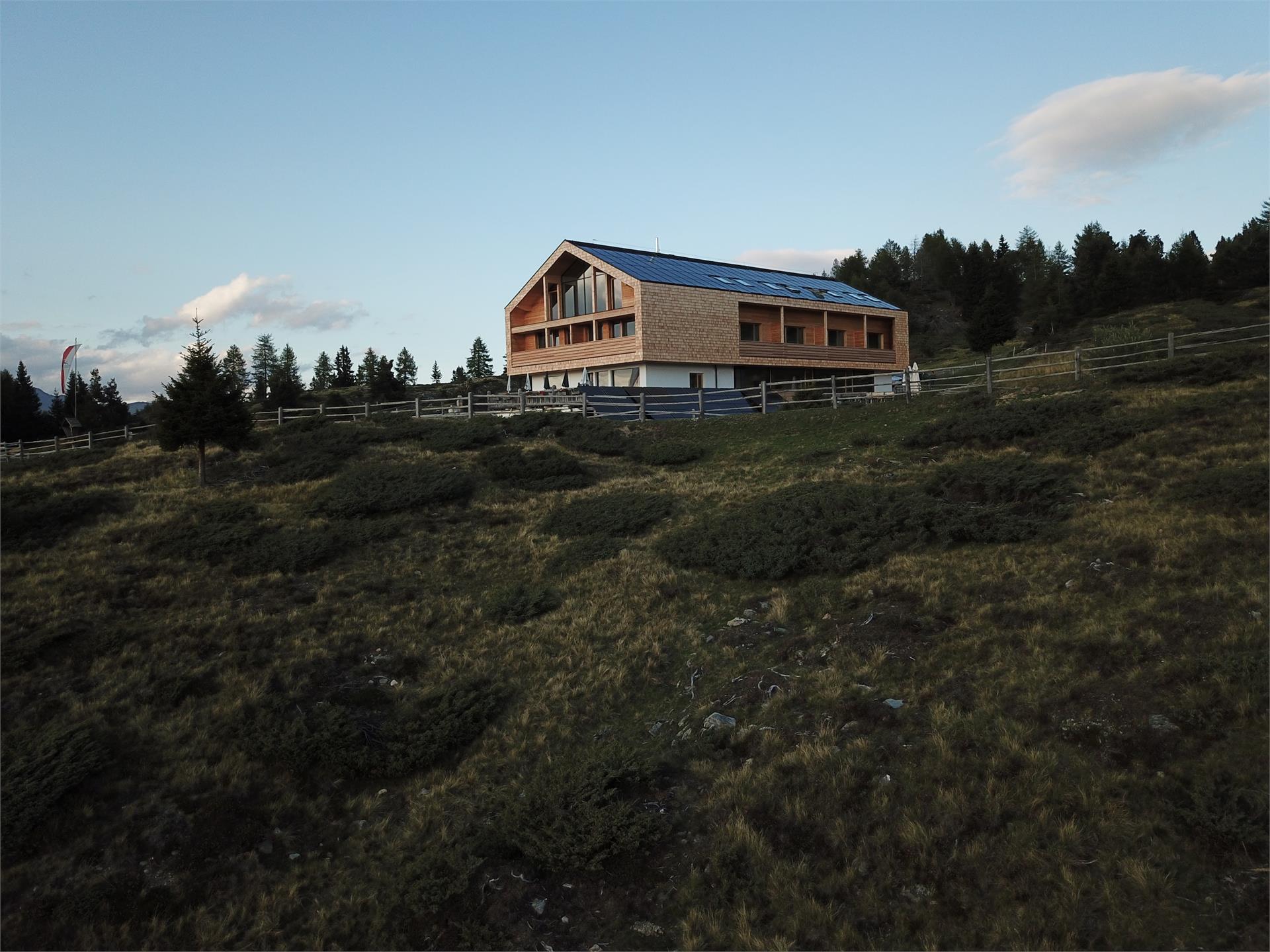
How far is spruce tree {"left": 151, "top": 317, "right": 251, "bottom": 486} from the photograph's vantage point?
943 inches

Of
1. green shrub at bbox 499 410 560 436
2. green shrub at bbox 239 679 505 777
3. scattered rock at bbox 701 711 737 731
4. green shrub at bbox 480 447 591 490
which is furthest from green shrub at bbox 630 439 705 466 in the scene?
scattered rock at bbox 701 711 737 731

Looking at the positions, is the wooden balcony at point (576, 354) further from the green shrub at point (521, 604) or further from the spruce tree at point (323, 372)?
the spruce tree at point (323, 372)

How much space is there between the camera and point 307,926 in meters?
7.67

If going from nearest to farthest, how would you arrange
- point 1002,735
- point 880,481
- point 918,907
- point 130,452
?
Result: point 918,907 → point 1002,735 → point 880,481 → point 130,452

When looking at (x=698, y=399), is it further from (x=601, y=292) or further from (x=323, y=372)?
(x=323, y=372)

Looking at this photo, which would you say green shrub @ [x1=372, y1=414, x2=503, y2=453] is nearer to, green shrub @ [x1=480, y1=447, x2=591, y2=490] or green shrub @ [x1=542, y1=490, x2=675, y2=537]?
green shrub @ [x1=480, y1=447, x2=591, y2=490]

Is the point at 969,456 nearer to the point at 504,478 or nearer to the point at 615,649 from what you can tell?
the point at 615,649

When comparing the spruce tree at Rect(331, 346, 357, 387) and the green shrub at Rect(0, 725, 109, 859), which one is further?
the spruce tree at Rect(331, 346, 357, 387)

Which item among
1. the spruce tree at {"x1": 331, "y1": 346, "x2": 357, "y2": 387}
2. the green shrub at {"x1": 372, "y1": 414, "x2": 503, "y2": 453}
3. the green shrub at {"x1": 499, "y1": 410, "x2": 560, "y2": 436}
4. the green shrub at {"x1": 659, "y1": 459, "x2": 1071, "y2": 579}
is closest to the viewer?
the green shrub at {"x1": 659, "y1": 459, "x2": 1071, "y2": 579}

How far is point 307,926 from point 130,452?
3095cm

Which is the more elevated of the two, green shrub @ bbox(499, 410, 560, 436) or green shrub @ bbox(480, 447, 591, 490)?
green shrub @ bbox(499, 410, 560, 436)

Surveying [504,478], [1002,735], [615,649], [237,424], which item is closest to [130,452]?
[237,424]

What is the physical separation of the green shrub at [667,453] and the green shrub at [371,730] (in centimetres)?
1462

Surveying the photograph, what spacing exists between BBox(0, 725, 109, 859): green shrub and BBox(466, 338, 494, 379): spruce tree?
371ft
